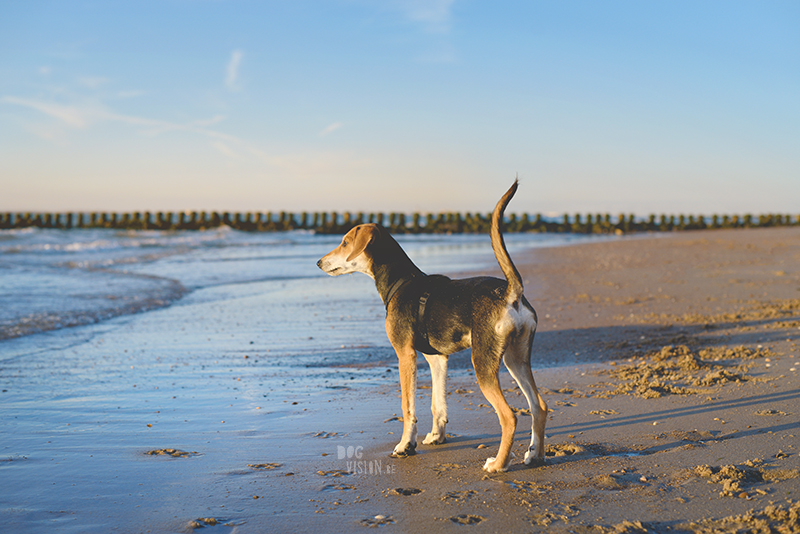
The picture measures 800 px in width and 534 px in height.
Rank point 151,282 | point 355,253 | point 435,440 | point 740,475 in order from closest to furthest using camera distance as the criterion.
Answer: point 740,475, point 435,440, point 355,253, point 151,282

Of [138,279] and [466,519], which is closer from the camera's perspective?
[466,519]

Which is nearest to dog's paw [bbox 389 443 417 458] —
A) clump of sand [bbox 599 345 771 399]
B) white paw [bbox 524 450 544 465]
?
white paw [bbox 524 450 544 465]

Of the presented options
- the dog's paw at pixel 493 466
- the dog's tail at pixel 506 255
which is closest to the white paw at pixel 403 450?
the dog's paw at pixel 493 466

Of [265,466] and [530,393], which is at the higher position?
[530,393]

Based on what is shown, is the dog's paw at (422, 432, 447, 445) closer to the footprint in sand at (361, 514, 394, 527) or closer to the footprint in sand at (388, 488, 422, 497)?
the footprint in sand at (388, 488, 422, 497)

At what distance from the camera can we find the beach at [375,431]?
128 inches

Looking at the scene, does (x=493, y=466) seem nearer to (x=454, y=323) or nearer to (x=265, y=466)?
(x=454, y=323)

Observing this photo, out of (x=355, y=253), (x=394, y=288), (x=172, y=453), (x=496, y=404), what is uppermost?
(x=355, y=253)

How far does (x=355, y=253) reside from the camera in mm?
4832

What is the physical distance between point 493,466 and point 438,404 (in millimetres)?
793

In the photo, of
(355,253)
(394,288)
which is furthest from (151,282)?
(394,288)

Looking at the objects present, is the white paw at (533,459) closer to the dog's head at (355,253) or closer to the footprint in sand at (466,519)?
the footprint in sand at (466,519)

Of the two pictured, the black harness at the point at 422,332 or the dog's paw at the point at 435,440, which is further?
the dog's paw at the point at 435,440

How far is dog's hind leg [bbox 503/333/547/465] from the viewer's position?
397 centimetres
